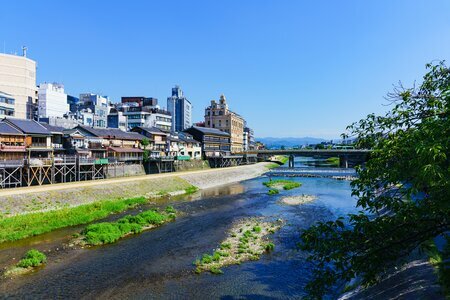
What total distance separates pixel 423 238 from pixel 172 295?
13043mm

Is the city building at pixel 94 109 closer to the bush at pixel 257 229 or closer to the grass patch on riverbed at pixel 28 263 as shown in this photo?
the grass patch on riverbed at pixel 28 263

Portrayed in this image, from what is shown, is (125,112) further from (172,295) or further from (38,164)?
(172,295)

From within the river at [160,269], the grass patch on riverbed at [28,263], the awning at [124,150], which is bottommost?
the river at [160,269]

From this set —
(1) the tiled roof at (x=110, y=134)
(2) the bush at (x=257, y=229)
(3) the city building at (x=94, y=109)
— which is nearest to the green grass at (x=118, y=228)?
(2) the bush at (x=257, y=229)

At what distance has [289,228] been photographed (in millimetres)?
30188

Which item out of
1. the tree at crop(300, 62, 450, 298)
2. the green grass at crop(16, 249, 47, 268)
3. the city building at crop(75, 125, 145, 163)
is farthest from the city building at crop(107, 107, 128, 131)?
the tree at crop(300, 62, 450, 298)

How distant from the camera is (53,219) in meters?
30.1

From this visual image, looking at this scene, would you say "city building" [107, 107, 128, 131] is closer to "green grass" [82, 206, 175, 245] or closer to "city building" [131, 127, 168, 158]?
"city building" [131, 127, 168, 158]

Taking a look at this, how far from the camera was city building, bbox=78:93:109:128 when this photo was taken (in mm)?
89637

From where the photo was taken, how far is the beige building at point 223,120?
391ft

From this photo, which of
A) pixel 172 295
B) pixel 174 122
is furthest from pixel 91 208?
Result: pixel 174 122

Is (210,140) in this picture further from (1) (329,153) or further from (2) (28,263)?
(2) (28,263)

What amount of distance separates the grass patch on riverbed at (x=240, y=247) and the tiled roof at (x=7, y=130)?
35.9m

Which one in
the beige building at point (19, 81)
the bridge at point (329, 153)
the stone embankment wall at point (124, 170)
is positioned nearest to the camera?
the stone embankment wall at point (124, 170)
